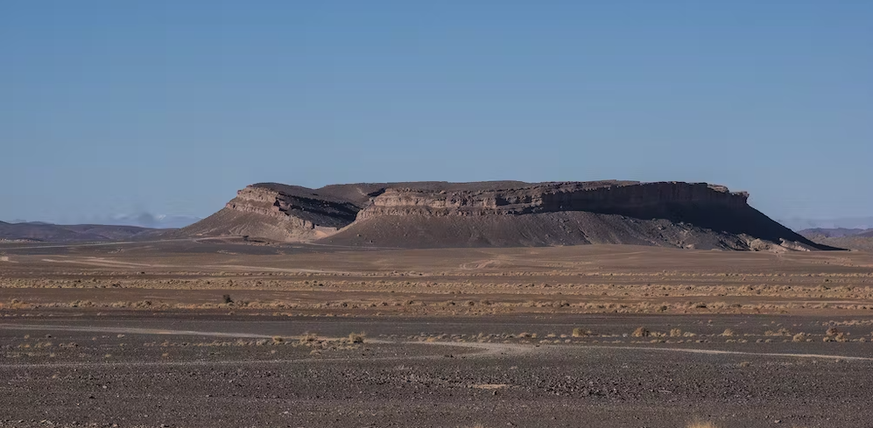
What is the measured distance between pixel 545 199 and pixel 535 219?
4.41m

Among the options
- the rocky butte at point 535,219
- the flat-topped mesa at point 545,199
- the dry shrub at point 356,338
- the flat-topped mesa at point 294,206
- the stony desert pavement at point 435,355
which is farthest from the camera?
the flat-topped mesa at point 294,206

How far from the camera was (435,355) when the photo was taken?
71.2 feet

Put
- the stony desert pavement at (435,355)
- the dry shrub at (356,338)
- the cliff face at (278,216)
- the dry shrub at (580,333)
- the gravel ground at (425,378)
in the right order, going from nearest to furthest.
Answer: the gravel ground at (425,378)
the stony desert pavement at (435,355)
the dry shrub at (356,338)
the dry shrub at (580,333)
the cliff face at (278,216)

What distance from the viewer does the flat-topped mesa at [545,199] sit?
5443 inches

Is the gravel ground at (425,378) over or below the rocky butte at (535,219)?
below

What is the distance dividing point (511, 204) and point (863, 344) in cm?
11431

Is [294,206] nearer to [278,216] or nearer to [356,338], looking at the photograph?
[278,216]

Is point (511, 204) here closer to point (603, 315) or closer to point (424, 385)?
point (603, 315)

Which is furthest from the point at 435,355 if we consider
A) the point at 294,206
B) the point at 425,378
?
the point at 294,206

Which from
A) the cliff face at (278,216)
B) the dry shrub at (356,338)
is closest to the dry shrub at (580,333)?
the dry shrub at (356,338)

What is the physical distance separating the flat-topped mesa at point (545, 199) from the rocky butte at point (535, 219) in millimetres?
128

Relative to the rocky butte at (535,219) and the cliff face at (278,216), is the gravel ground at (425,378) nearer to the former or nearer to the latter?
the rocky butte at (535,219)

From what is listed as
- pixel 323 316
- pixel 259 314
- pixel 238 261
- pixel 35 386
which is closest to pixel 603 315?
pixel 323 316

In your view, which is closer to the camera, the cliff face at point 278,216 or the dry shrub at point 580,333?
the dry shrub at point 580,333
